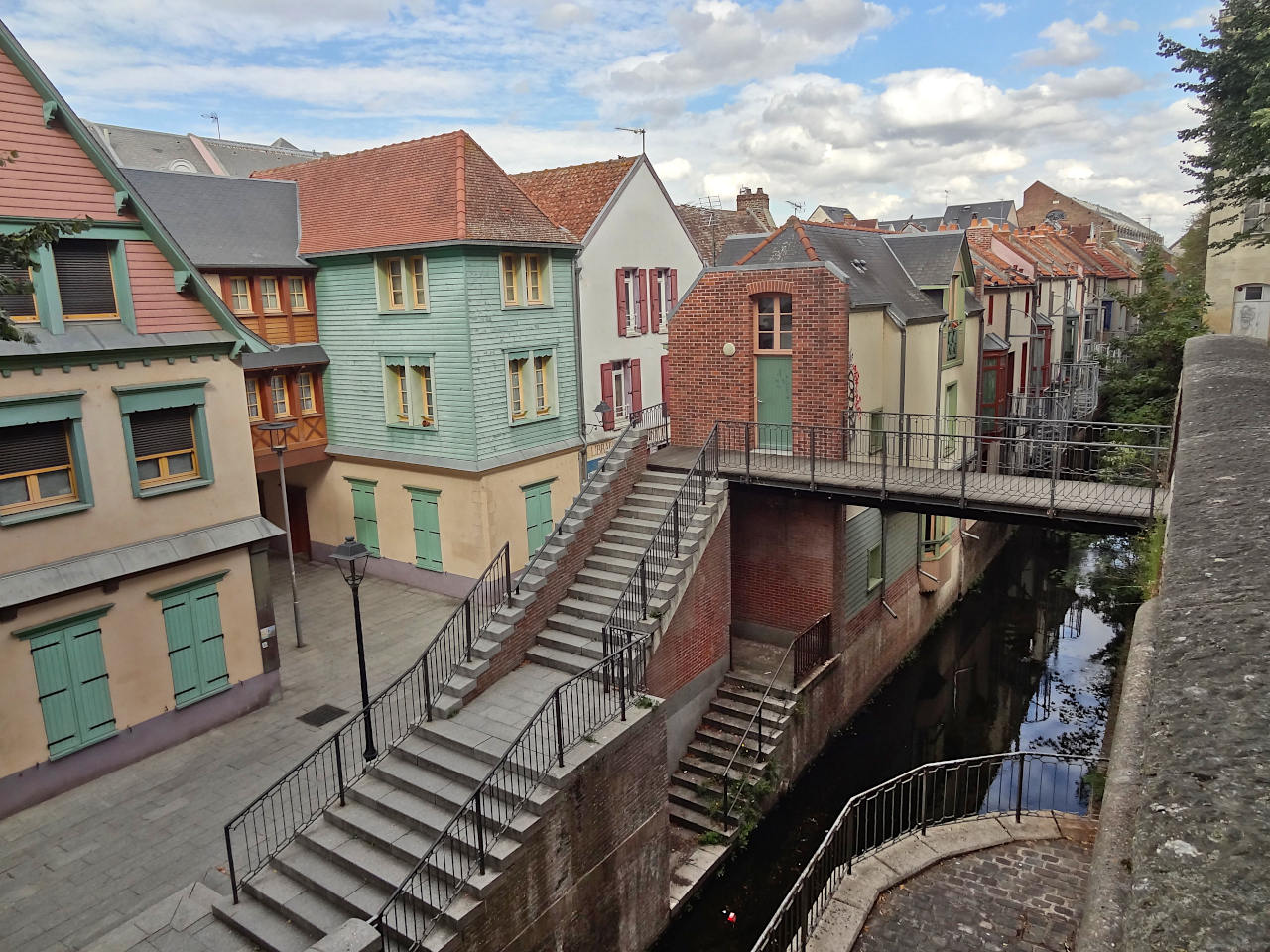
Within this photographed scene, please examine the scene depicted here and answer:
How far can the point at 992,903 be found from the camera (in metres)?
7.89

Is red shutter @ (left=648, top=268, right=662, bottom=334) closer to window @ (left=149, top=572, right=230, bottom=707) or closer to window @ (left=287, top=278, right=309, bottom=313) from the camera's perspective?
window @ (left=287, top=278, right=309, bottom=313)

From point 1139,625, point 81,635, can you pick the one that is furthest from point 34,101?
point 1139,625

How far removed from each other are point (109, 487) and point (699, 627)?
944 centimetres

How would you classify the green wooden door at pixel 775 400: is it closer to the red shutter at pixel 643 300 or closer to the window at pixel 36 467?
the red shutter at pixel 643 300

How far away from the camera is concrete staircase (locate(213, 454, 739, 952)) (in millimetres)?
9273

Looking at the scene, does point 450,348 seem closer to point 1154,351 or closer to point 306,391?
point 306,391

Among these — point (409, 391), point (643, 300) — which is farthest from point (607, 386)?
point (409, 391)

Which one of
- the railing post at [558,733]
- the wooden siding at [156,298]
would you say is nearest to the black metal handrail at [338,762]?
the railing post at [558,733]

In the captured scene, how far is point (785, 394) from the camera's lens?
17.0 meters

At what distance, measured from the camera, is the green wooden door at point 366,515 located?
833 inches

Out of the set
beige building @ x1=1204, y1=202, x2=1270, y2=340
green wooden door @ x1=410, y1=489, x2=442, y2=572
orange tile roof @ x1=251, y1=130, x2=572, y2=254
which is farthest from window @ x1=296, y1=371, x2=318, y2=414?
beige building @ x1=1204, y1=202, x2=1270, y2=340

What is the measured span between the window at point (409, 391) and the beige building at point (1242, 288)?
2561 cm

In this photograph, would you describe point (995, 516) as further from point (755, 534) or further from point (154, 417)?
point (154, 417)

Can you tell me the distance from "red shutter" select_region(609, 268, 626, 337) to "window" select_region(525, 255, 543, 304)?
3.13 metres
